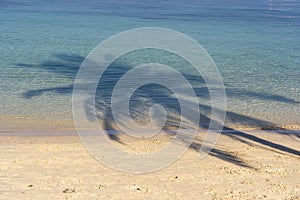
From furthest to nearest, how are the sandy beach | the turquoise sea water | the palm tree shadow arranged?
the turquoise sea water, the palm tree shadow, the sandy beach

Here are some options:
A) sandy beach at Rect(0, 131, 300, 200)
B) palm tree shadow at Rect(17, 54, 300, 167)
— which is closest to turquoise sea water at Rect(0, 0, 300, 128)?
palm tree shadow at Rect(17, 54, 300, 167)

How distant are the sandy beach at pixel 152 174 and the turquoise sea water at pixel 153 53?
307 cm

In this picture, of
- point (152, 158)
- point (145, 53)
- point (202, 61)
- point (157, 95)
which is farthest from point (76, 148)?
point (145, 53)

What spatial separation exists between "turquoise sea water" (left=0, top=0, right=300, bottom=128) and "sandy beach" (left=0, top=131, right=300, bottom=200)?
3.07 m

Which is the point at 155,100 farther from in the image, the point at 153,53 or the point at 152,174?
the point at 153,53

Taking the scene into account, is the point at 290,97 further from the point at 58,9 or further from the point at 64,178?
the point at 58,9

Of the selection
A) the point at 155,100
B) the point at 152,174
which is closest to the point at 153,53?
the point at 155,100

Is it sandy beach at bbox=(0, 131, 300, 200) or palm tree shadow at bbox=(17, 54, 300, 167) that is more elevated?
sandy beach at bbox=(0, 131, 300, 200)

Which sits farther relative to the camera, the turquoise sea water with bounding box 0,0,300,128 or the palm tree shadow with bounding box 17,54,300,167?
the turquoise sea water with bounding box 0,0,300,128

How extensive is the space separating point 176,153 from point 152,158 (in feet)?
1.95

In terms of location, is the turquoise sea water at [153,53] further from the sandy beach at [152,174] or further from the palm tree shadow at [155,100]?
the sandy beach at [152,174]

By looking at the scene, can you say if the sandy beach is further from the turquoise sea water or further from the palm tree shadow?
the turquoise sea water

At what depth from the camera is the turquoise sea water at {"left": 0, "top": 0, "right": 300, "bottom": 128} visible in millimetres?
15406

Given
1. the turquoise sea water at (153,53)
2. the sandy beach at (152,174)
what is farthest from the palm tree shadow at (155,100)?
the sandy beach at (152,174)
